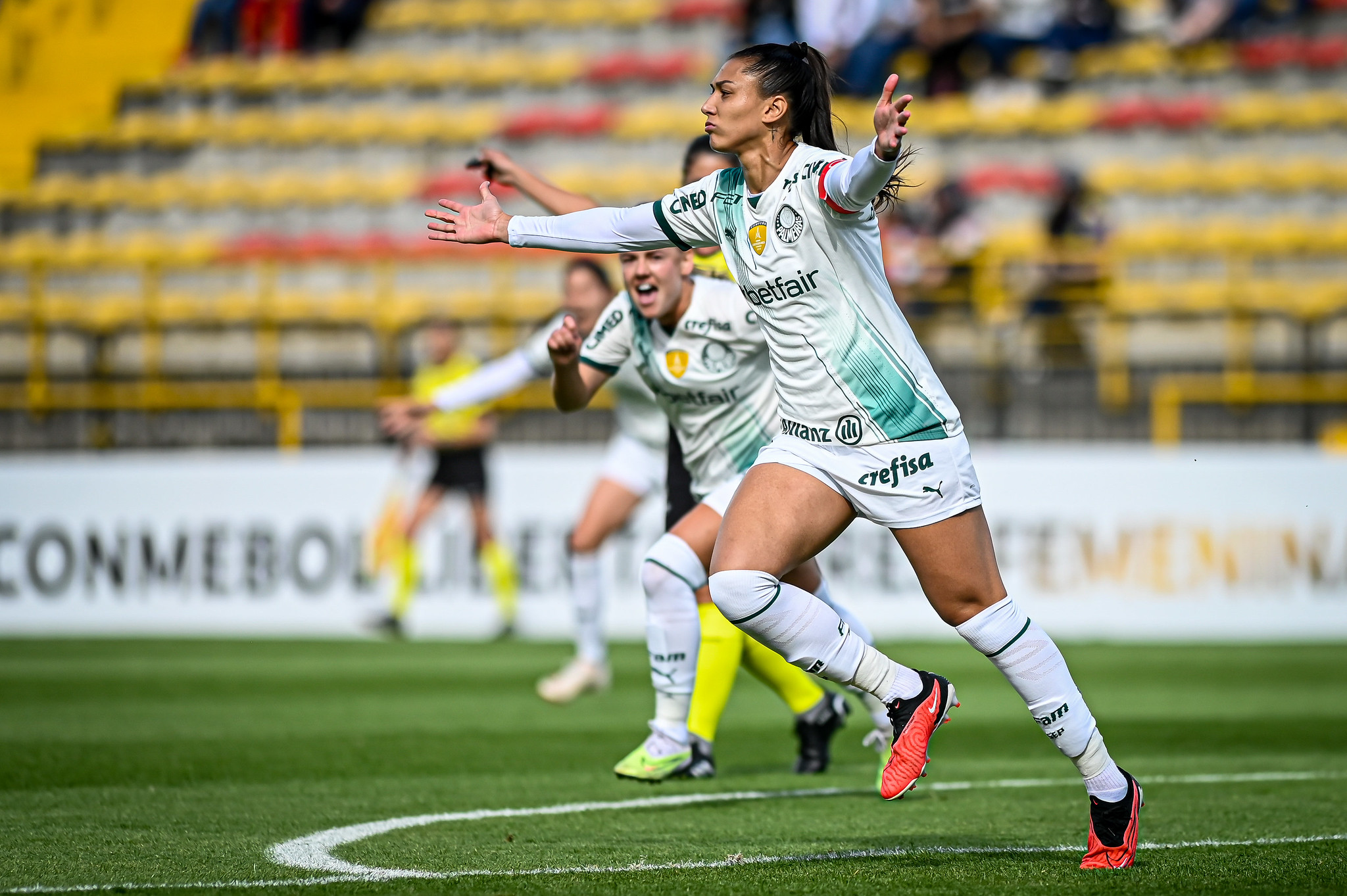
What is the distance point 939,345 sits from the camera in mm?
16672

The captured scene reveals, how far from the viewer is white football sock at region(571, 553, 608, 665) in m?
10.7

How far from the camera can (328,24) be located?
2400 centimetres

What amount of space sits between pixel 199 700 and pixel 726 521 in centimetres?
613

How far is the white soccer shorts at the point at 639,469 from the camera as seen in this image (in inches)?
392

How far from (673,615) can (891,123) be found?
2.93m

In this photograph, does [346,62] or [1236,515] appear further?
[346,62]

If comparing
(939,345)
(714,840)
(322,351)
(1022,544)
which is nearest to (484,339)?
(322,351)

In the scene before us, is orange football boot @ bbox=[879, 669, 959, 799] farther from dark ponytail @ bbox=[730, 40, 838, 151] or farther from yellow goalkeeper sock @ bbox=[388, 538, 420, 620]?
yellow goalkeeper sock @ bbox=[388, 538, 420, 620]

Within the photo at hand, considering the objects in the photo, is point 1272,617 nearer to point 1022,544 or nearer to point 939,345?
point 1022,544

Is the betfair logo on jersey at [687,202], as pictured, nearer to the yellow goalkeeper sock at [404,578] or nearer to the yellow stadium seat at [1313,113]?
the yellow goalkeeper sock at [404,578]

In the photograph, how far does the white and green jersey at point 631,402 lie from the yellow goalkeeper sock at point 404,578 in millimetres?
4608

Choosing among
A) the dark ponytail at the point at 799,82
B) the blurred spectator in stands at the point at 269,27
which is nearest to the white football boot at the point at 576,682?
the dark ponytail at the point at 799,82

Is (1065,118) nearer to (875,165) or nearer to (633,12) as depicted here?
(633,12)

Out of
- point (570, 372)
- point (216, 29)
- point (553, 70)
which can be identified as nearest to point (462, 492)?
point (570, 372)
